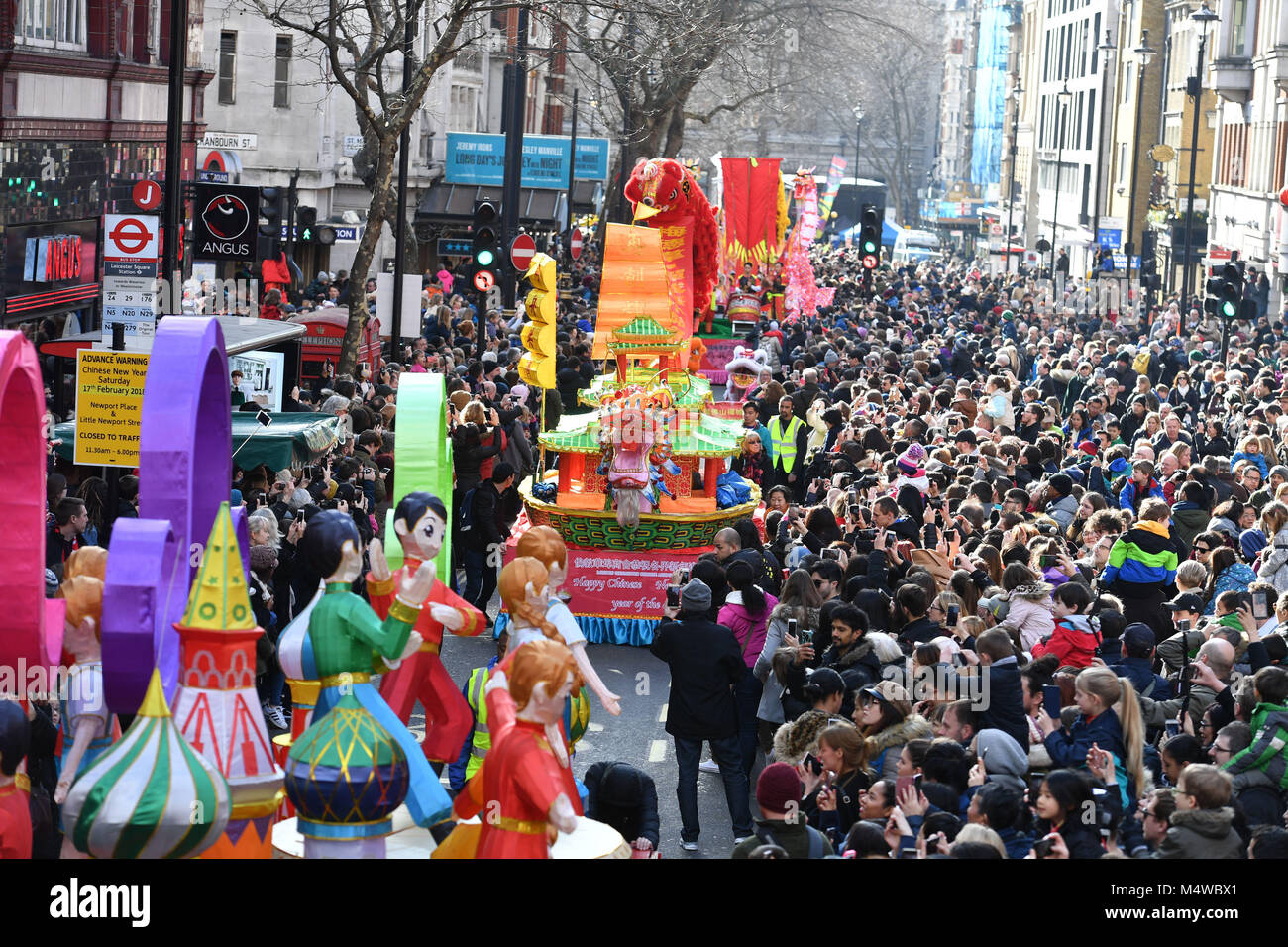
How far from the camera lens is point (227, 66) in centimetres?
4322

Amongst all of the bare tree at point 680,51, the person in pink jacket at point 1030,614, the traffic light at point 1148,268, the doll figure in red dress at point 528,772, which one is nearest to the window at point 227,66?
the bare tree at point 680,51

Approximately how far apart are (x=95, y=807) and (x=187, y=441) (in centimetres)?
146

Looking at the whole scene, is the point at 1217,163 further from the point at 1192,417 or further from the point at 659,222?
the point at 659,222

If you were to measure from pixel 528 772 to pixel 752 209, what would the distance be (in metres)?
34.4

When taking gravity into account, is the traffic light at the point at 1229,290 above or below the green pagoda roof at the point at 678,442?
above

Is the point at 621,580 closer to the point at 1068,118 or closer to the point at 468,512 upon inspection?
the point at 468,512

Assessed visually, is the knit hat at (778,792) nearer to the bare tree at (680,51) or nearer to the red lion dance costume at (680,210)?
the red lion dance costume at (680,210)

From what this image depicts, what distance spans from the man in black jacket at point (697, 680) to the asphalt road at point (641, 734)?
536 mm

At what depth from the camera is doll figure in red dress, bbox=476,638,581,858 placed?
6.26m

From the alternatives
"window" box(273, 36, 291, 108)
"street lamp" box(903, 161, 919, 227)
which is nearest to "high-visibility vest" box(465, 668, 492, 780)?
"window" box(273, 36, 291, 108)

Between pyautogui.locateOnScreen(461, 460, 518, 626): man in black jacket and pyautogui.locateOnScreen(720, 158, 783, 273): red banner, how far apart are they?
81.9 ft

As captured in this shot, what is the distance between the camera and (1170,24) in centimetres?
6525

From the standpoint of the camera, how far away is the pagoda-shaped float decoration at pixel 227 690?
6.27 m

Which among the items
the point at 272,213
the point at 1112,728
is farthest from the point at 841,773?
the point at 272,213
